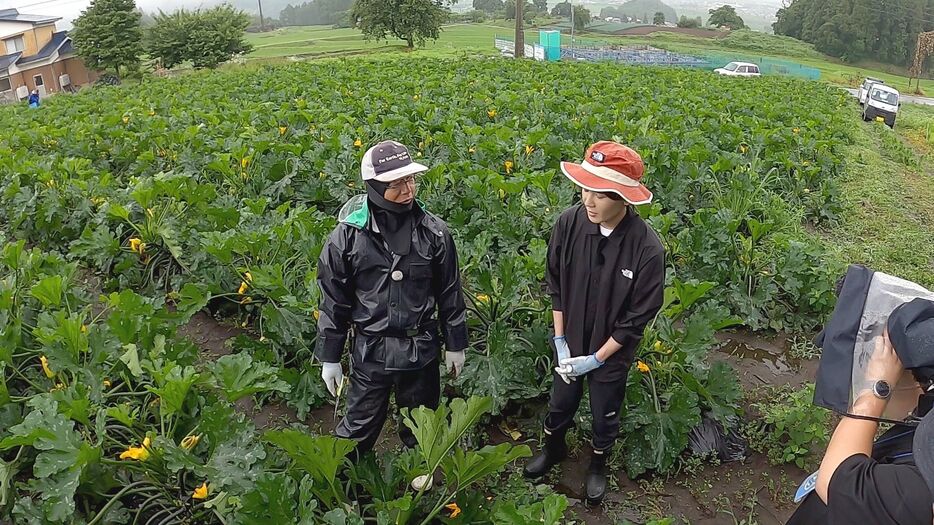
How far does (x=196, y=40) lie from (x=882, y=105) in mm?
30018

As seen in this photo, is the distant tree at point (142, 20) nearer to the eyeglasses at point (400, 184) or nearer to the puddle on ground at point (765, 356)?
the puddle on ground at point (765, 356)

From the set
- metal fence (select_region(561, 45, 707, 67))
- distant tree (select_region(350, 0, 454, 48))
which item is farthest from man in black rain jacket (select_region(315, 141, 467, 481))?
distant tree (select_region(350, 0, 454, 48))

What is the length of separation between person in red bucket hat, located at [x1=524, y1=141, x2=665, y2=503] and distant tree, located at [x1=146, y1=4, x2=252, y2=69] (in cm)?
3312

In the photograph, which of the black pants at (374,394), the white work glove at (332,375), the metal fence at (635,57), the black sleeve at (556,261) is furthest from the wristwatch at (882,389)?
the metal fence at (635,57)

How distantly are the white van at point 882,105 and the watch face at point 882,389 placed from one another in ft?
66.9

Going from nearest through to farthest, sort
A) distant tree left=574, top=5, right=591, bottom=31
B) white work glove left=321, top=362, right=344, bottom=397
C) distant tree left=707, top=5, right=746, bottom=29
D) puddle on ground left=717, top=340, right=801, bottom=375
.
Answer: white work glove left=321, top=362, right=344, bottom=397 < puddle on ground left=717, top=340, right=801, bottom=375 < distant tree left=707, top=5, right=746, bottom=29 < distant tree left=574, top=5, right=591, bottom=31

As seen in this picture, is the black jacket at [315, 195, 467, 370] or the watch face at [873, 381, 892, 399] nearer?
the watch face at [873, 381, 892, 399]

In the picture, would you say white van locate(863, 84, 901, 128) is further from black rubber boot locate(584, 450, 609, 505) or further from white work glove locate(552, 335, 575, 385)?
white work glove locate(552, 335, 575, 385)

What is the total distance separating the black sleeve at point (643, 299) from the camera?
2863 mm

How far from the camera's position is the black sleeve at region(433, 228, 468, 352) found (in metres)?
3.03

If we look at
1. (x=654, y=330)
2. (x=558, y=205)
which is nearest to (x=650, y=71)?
(x=558, y=205)

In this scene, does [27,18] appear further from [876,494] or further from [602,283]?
[876,494]

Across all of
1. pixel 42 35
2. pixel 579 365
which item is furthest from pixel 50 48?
pixel 579 365

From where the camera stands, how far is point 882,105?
775 inches
